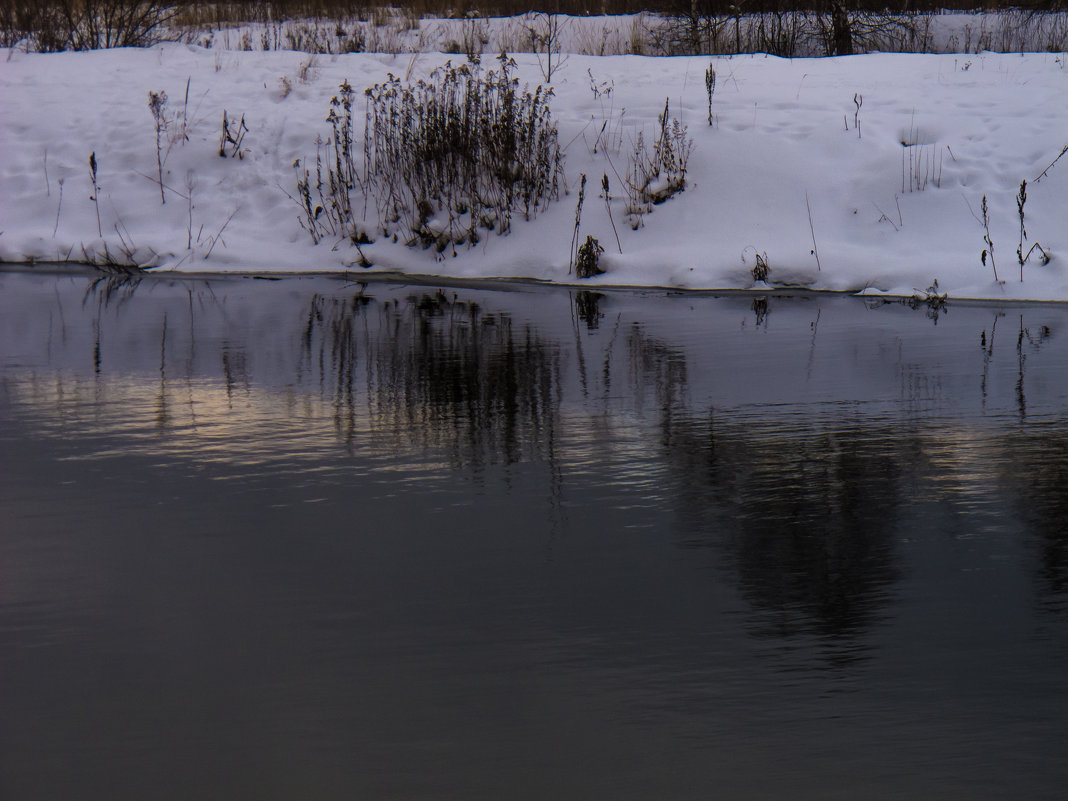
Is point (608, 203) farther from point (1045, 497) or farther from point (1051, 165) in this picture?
point (1045, 497)

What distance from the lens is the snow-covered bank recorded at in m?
10.5

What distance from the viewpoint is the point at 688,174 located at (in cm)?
1187

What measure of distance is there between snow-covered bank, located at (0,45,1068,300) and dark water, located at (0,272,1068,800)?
12.5ft

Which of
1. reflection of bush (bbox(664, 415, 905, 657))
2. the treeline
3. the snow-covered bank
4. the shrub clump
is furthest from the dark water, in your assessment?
the treeline

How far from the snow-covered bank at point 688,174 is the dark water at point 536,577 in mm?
3807

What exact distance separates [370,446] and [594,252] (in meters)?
6.01

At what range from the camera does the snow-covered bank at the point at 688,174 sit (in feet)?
34.3

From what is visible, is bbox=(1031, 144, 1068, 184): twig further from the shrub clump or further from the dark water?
the dark water

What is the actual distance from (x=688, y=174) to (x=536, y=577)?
8836 millimetres

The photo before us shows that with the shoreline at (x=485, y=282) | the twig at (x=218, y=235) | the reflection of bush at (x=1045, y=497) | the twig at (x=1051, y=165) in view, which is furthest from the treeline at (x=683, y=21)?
the reflection of bush at (x=1045, y=497)

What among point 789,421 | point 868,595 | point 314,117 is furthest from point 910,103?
point 868,595

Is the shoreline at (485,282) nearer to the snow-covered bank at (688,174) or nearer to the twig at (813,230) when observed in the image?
the snow-covered bank at (688,174)

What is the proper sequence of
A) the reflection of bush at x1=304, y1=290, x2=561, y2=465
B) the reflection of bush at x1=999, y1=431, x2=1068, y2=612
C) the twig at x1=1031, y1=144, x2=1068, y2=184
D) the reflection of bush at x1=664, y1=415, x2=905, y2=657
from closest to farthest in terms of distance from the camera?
the reflection of bush at x1=664, y1=415, x2=905, y2=657, the reflection of bush at x1=999, y1=431, x2=1068, y2=612, the reflection of bush at x1=304, y1=290, x2=561, y2=465, the twig at x1=1031, y1=144, x2=1068, y2=184

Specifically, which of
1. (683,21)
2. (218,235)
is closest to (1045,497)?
(218,235)
